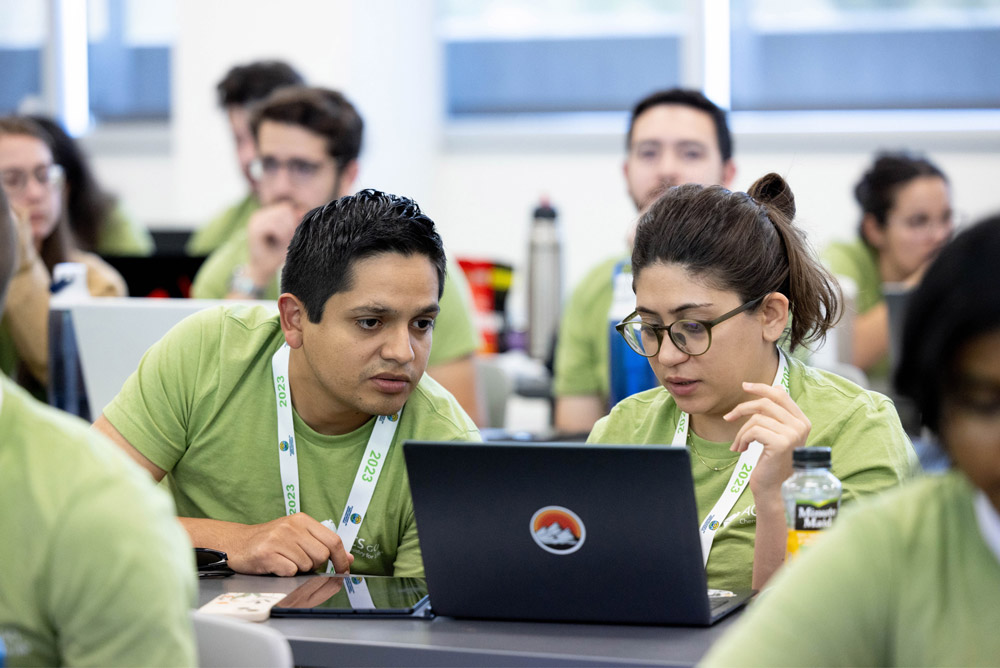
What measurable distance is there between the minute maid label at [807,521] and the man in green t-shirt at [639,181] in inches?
72.8

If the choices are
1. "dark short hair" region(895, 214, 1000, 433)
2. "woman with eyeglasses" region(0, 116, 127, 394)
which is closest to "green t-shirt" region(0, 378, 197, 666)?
"dark short hair" region(895, 214, 1000, 433)

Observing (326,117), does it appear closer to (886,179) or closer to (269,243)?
(269,243)

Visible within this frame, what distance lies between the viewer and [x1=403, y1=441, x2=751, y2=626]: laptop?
4.59ft

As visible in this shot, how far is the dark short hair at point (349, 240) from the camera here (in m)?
1.98

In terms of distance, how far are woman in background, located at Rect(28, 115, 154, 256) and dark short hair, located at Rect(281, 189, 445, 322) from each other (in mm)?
2366

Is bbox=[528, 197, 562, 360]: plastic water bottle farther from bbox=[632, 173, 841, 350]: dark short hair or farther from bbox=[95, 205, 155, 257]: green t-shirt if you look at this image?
bbox=[632, 173, 841, 350]: dark short hair

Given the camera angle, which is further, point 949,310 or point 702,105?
point 702,105

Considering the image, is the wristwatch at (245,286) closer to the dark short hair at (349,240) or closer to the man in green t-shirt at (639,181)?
the man in green t-shirt at (639,181)

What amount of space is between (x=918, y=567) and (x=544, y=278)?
327 centimetres

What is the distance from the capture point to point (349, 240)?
6.52 ft

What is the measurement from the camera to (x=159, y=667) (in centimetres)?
104

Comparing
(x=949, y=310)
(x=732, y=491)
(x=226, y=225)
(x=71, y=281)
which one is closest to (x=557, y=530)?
(x=732, y=491)

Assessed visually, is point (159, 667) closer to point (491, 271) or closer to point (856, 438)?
point (856, 438)

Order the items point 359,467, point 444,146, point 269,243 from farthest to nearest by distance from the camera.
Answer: point 444,146, point 269,243, point 359,467
